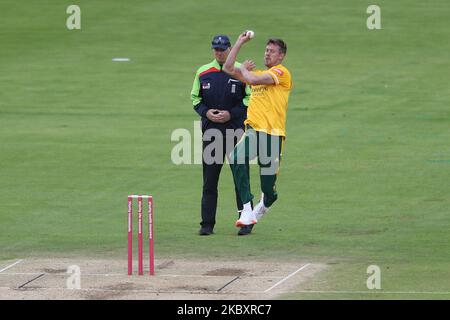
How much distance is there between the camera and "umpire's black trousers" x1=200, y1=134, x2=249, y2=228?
15.5 metres

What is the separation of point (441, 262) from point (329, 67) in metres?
17.3

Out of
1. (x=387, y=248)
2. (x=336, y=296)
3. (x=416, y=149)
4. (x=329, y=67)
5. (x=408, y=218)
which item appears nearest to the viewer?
(x=336, y=296)

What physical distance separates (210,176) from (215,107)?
0.94 m

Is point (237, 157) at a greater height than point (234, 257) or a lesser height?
greater

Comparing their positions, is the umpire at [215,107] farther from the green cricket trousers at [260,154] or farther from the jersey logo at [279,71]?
the jersey logo at [279,71]

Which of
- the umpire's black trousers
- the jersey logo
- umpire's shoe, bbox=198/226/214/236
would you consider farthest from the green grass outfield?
the jersey logo

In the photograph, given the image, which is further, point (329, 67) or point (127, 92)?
point (329, 67)

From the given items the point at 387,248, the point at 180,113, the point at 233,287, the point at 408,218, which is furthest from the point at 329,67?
the point at 233,287

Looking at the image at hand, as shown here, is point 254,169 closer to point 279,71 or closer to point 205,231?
point 205,231

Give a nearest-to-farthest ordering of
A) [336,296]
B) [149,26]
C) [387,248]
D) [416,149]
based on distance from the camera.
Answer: [336,296] < [387,248] < [416,149] < [149,26]

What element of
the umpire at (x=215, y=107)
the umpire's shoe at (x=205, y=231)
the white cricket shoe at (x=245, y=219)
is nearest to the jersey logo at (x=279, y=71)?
the umpire at (x=215, y=107)

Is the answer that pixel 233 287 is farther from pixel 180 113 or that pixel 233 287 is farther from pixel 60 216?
pixel 180 113

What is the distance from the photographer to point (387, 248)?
14.5 m

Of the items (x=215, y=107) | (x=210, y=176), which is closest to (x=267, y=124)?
(x=215, y=107)
